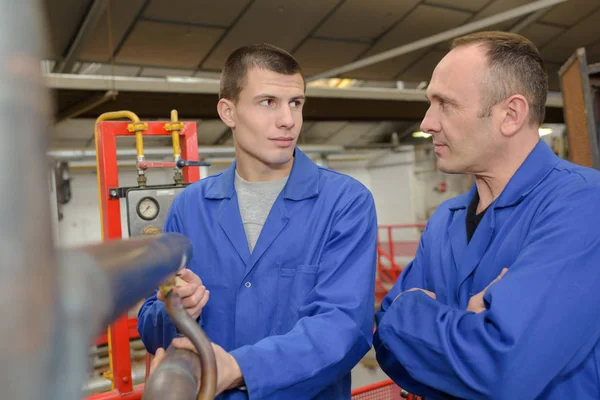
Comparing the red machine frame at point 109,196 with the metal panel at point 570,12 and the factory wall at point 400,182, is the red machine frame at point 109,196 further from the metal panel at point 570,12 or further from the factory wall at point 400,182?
the factory wall at point 400,182

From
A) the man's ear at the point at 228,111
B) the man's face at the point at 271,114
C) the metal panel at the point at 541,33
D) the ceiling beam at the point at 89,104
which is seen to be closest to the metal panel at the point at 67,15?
the ceiling beam at the point at 89,104

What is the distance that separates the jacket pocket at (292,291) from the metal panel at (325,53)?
406 centimetres

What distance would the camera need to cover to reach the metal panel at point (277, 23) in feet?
14.5

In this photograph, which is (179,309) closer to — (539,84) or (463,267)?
(463,267)

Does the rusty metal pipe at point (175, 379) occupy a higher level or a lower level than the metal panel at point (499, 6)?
lower

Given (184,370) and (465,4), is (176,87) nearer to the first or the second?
(465,4)

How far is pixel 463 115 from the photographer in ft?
4.78

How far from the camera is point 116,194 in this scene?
10.0 feet

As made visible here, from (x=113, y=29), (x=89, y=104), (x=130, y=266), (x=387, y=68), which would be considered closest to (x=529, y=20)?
(x=387, y=68)

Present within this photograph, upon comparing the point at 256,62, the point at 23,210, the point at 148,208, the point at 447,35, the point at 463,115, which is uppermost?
the point at 447,35

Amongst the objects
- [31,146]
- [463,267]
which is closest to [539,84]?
[463,267]

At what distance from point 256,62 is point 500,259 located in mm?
970

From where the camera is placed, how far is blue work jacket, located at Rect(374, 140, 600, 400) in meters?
1.12

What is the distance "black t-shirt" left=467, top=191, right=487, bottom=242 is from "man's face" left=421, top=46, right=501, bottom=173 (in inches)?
5.7
